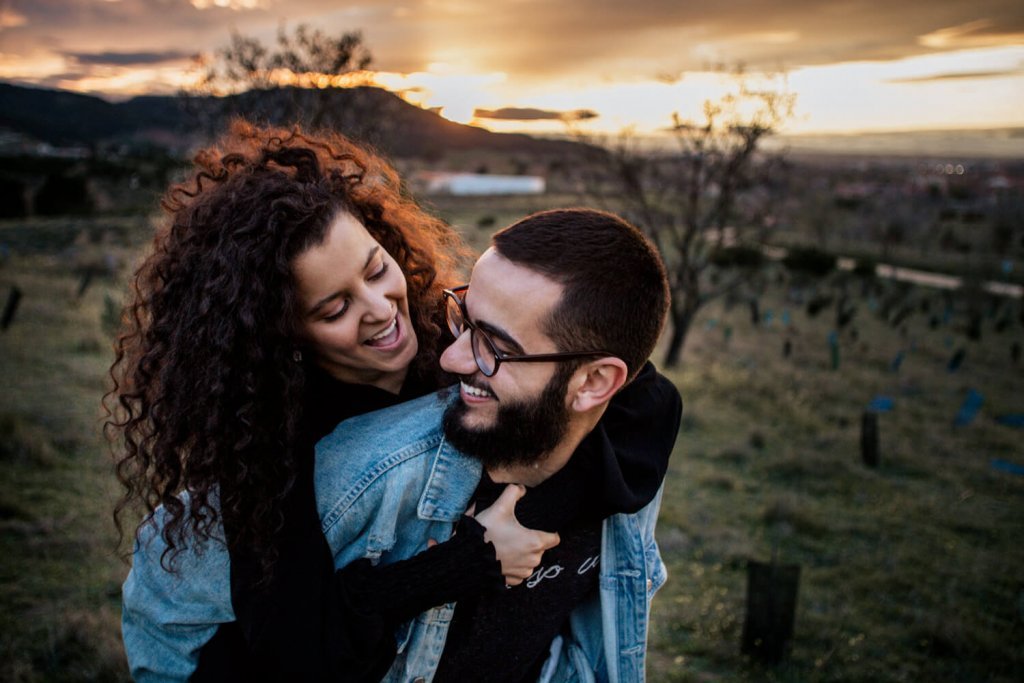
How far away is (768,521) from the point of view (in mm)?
6707

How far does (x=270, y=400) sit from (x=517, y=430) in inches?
32.5

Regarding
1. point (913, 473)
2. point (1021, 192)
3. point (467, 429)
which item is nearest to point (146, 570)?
point (467, 429)

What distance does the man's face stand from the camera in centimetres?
195

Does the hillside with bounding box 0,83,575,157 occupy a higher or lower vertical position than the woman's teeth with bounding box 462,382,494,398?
higher

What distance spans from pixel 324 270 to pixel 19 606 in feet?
13.4

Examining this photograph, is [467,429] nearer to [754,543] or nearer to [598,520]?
[598,520]

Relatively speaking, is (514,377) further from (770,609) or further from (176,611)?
(770,609)

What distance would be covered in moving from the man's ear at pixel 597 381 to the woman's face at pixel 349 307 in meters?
0.74

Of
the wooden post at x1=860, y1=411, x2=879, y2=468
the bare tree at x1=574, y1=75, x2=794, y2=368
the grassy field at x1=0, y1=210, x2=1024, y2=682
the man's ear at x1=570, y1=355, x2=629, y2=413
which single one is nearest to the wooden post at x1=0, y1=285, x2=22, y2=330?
the grassy field at x1=0, y1=210, x2=1024, y2=682

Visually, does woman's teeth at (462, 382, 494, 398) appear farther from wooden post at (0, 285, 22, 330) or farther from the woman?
wooden post at (0, 285, 22, 330)

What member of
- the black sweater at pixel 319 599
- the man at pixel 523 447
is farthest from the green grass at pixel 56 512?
the man at pixel 523 447

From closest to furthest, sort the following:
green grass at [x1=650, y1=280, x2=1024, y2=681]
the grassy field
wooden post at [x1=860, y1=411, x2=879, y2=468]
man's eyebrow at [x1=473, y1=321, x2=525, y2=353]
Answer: man's eyebrow at [x1=473, y1=321, x2=525, y2=353] → the grassy field → green grass at [x1=650, y1=280, x2=1024, y2=681] → wooden post at [x1=860, y1=411, x2=879, y2=468]

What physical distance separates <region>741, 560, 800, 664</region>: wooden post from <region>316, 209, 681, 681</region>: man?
2.35 m

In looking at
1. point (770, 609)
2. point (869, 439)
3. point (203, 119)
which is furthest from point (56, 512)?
point (203, 119)
